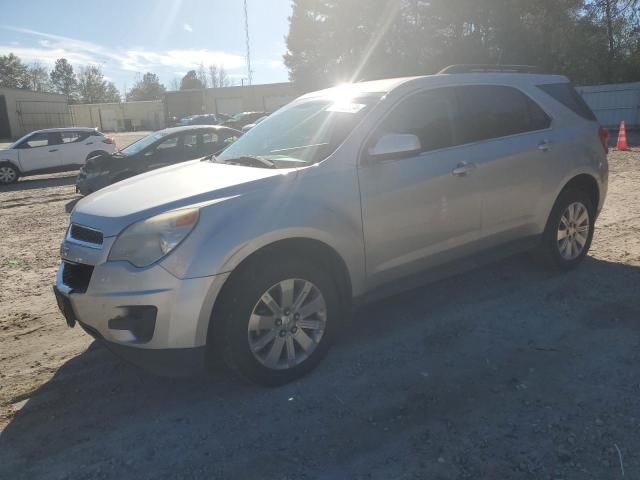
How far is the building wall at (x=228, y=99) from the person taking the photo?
59.0m

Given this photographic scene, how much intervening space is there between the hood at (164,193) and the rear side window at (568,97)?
9.98ft

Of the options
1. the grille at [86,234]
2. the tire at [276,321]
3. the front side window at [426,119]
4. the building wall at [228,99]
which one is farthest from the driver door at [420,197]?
the building wall at [228,99]

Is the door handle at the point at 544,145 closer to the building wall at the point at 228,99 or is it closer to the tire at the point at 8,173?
the tire at the point at 8,173

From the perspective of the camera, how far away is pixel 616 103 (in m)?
25.2

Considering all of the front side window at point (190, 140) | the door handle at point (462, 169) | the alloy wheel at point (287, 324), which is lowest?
the alloy wheel at point (287, 324)

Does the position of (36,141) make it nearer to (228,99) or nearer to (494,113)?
(494,113)

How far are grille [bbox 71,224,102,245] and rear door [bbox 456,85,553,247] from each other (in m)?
2.77

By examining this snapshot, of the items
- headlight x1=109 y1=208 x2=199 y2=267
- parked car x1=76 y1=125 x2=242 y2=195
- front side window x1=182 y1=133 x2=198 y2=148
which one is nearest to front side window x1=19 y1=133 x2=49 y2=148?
parked car x1=76 y1=125 x2=242 y2=195

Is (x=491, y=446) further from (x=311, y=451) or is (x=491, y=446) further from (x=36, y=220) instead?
(x=36, y=220)

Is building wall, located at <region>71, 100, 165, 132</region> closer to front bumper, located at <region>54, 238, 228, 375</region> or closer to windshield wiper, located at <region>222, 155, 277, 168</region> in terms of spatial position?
windshield wiper, located at <region>222, 155, 277, 168</region>

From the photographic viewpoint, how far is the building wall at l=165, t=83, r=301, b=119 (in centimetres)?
5900

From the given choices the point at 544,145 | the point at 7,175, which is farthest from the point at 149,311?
the point at 7,175

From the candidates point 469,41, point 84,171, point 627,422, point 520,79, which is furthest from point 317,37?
point 627,422

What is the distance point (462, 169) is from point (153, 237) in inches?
94.6
